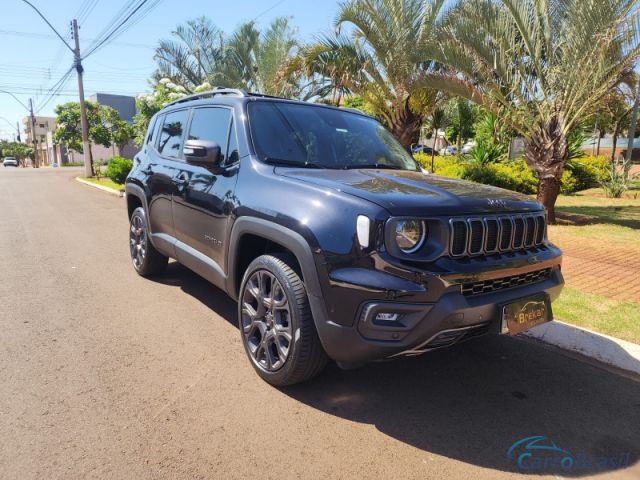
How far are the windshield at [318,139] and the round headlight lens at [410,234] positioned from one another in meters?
1.14

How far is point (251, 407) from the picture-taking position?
2.94 meters

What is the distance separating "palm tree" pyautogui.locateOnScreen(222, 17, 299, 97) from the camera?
15.6 m

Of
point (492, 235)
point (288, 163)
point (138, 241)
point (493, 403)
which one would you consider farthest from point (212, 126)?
point (493, 403)

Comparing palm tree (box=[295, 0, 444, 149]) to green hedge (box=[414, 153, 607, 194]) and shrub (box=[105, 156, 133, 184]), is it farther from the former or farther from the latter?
shrub (box=[105, 156, 133, 184])

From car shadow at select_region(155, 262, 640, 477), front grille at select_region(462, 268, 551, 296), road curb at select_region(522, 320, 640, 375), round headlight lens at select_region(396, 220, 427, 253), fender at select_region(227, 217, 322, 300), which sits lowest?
car shadow at select_region(155, 262, 640, 477)

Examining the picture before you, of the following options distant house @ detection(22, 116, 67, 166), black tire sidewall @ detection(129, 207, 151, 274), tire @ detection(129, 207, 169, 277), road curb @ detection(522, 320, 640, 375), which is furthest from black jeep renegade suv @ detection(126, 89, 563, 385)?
distant house @ detection(22, 116, 67, 166)

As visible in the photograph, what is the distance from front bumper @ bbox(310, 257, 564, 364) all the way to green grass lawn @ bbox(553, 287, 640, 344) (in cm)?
197

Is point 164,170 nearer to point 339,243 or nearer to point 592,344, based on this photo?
point 339,243

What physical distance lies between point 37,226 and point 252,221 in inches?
316

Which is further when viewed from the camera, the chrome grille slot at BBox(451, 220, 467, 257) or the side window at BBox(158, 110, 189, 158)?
the side window at BBox(158, 110, 189, 158)

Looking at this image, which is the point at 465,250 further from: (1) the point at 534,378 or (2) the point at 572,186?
(2) the point at 572,186

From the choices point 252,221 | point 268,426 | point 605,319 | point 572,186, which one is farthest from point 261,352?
point 572,186

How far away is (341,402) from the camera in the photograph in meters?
3.03

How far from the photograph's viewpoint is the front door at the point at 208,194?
141 inches
